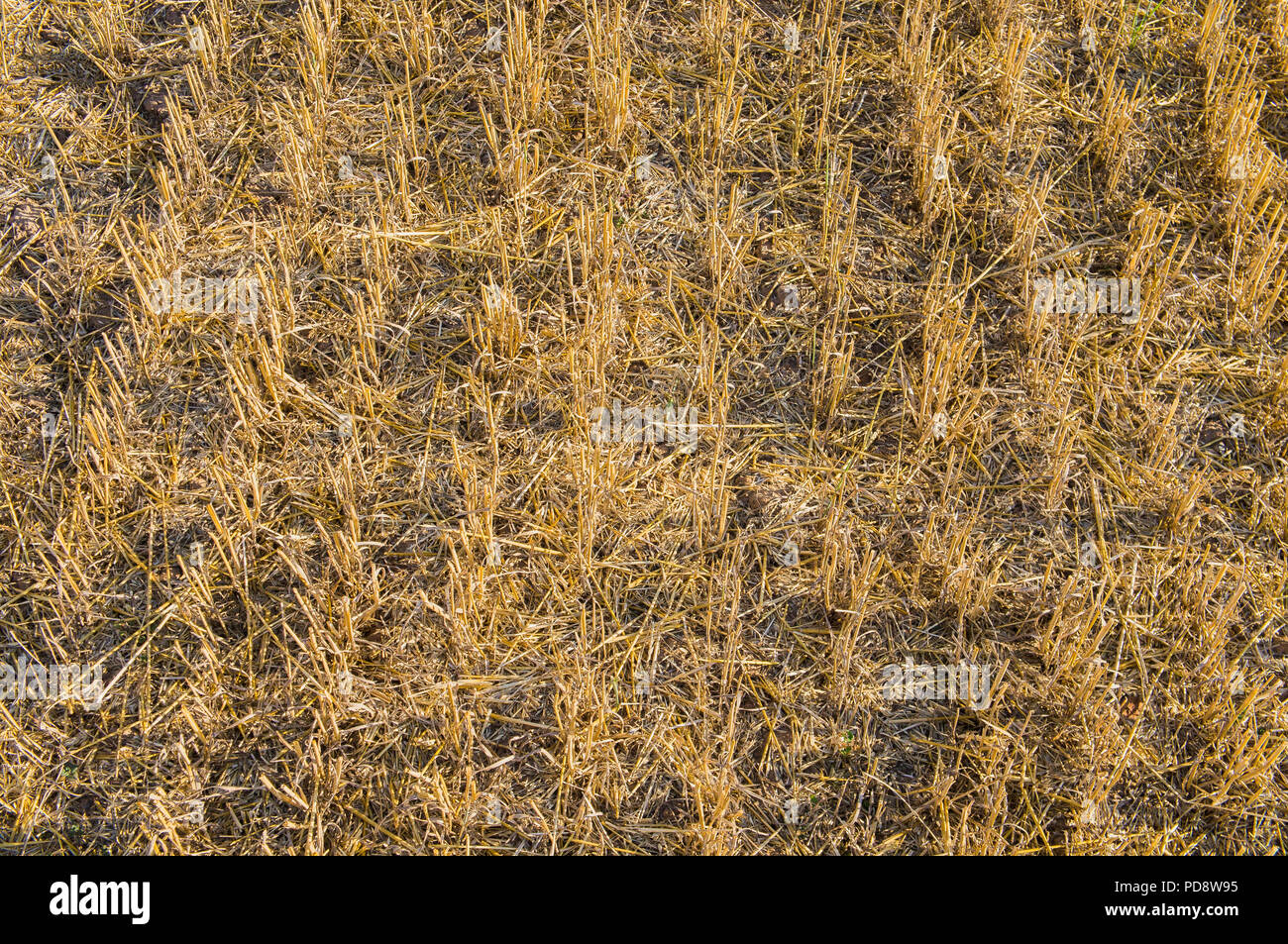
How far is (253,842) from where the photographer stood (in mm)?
2539

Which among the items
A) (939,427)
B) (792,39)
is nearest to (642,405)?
(939,427)

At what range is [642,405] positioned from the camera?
10.3 feet

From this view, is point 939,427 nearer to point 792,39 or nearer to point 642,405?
point 642,405

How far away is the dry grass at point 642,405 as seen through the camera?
2650mm

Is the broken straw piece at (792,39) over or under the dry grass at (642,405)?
over

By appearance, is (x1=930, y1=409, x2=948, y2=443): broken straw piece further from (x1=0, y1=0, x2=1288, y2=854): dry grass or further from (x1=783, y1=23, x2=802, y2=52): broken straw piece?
(x1=783, y1=23, x2=802, y2=52): broken straw piece

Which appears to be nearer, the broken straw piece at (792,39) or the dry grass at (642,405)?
the dry grass at (642,405)

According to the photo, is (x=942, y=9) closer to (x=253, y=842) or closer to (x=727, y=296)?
(x=727, y=296)

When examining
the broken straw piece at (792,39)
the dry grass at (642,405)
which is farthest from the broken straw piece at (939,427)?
the broken straw piece at (792,39)

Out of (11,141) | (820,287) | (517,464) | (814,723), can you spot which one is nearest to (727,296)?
(820,287)

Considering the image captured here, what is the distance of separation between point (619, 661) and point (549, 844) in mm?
516

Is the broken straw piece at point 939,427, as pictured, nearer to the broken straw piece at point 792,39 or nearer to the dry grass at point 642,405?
the dry grass at point 642,405

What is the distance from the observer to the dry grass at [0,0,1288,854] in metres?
2.65

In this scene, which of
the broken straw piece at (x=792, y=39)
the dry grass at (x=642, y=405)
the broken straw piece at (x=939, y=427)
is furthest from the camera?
the broken straw piece at (x=792, y=39)
